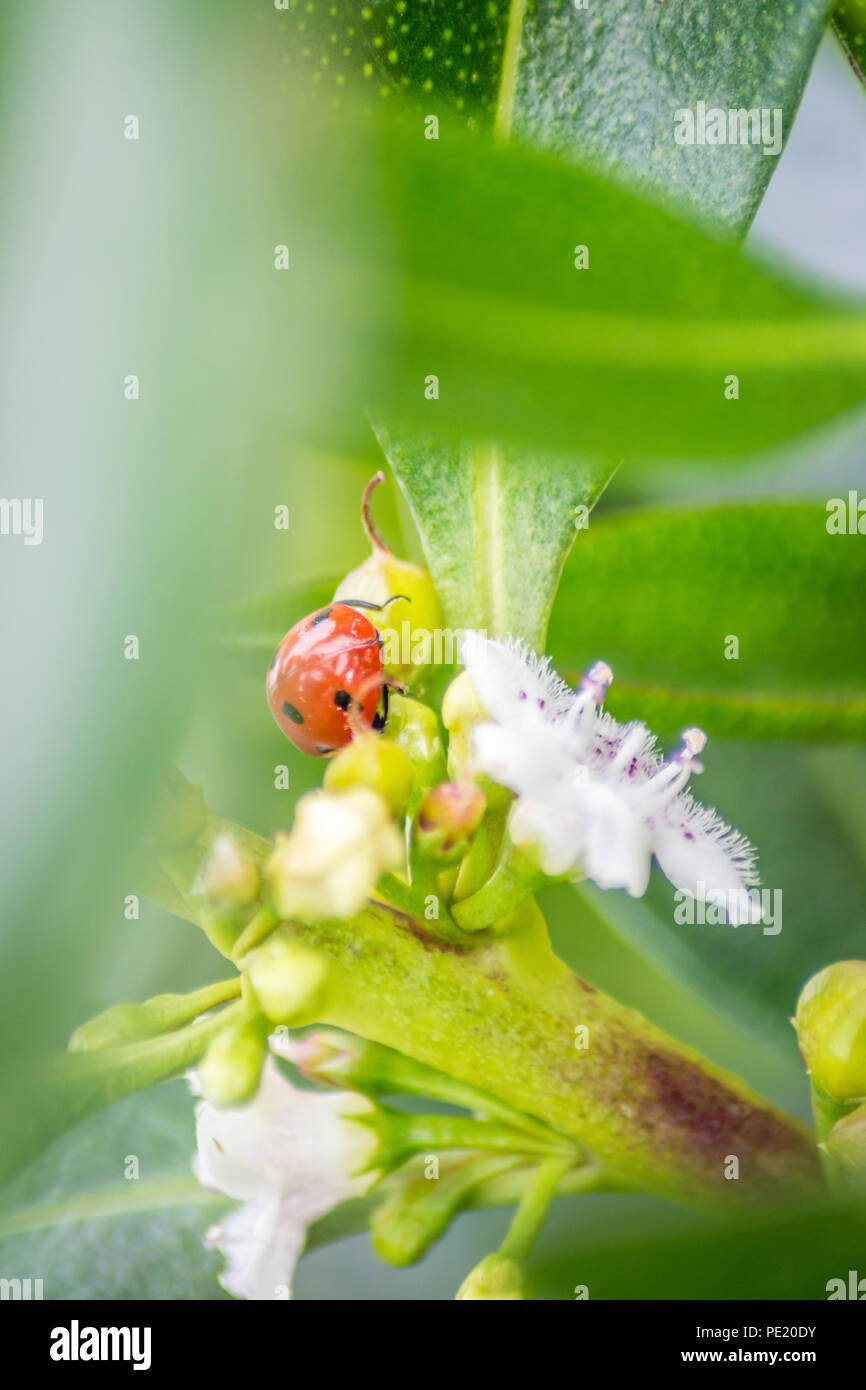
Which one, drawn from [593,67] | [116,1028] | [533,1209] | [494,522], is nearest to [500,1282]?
[533,1209]

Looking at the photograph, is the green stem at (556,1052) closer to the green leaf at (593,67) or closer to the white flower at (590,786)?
the white flower at (590,786)

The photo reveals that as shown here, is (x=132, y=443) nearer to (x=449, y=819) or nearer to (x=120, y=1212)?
(x=449, y=819)

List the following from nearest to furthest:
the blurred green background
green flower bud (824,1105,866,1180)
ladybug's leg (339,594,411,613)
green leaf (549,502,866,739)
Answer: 1. the blurred green background
2. green flower bud (824,1105,866,1180)
3. ladybug's leg (339,594,411,613)
4. green leaf (549,502,866,739)

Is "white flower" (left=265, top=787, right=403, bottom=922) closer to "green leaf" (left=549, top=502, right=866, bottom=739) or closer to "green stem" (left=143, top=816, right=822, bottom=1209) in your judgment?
"green stem" (left=143, top=816, right=822, bottom=1209)

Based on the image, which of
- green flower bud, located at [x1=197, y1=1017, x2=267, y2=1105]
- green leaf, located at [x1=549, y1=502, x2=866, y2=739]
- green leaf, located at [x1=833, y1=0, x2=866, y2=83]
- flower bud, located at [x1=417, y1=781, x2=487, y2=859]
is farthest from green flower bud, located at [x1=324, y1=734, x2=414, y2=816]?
green leaf, located at [x1=833, y1=0, x2=866, y2=83]

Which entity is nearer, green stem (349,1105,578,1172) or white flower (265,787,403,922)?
white flower (265,787,403,922)

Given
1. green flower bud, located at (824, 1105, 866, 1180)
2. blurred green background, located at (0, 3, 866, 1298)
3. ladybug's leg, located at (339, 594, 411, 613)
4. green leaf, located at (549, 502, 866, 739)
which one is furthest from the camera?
green leaf, located at (549, 502, 866, 739)
